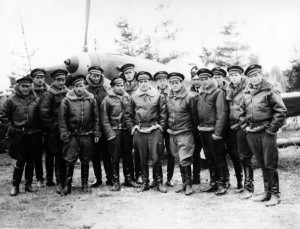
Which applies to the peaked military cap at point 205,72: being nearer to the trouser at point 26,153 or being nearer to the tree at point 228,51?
the trouser at point 26,153

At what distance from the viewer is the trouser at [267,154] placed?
4656 millimetres

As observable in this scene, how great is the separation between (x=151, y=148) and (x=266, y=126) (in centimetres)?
194

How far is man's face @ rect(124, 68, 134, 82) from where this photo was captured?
21.2 feet

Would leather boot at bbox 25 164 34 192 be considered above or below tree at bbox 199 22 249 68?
below

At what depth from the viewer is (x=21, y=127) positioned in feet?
18.9

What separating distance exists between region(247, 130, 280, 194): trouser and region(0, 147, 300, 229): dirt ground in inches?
12.0

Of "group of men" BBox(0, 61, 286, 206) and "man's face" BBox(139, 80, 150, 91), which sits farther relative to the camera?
"man's face" BBox(139, 80, 150, 91)

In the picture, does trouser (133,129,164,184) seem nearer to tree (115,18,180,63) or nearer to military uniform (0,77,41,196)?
military uniform (0,77,41,196)

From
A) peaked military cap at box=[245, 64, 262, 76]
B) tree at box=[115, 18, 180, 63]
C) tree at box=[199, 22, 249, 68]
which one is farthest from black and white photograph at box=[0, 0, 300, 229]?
Answer: tree at box=[199, 22, 249, 68]

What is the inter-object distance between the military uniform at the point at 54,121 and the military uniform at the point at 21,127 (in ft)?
0.63

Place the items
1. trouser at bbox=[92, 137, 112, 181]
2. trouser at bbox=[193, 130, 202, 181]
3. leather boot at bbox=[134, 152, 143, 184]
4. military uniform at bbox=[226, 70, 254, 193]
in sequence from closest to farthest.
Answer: military uniform at bbox=[226, 70, 254, 193]
trouser at bbox=[193, 130, 202, 181]
trouser at bbox=[92, 137, 112, 181]
leather boot at bbox=[134, 152, 143, 184]

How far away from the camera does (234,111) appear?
5230 mm

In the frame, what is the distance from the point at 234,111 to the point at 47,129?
322 centimetres

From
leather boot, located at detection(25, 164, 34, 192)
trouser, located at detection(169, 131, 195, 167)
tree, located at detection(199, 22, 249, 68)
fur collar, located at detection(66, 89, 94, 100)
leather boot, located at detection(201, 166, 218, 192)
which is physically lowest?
leather boot, located at detection(201, 166, 218, 192)
